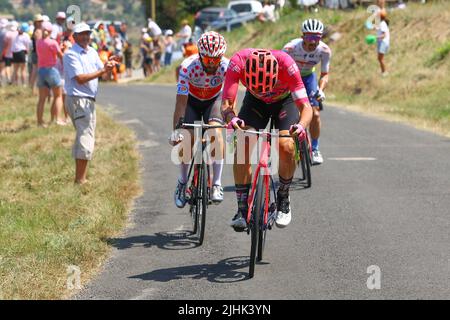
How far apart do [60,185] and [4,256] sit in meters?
4.31

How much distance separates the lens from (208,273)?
8102 mm

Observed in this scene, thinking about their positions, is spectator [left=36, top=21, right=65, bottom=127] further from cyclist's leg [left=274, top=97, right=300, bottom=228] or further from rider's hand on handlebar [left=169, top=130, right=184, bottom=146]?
cyclist's leg [left=274, top=97, right=300, bottom=228]

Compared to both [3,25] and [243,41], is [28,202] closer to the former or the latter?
[3,25]

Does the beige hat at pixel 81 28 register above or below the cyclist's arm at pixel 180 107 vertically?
above

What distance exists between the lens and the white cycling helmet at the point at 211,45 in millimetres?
9141

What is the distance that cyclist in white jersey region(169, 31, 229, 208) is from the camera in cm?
958

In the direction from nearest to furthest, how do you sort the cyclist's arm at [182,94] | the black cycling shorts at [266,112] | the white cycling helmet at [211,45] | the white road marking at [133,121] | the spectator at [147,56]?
the black cycling shorts at [266,112], the white cycling helmet at [211,45], the cyclist's arm at [182,94], the white road marking at [133,121], the spectator at [147,56]

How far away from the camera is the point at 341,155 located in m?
15.3

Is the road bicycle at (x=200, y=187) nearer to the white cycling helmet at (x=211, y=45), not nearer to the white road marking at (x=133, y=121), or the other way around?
the white cycling helmet at (x=211, y=45)

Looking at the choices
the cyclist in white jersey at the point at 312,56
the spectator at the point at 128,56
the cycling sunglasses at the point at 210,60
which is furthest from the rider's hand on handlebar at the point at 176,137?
the spectator at the point at 128,56

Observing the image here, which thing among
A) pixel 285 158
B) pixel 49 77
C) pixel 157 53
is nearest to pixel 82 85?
pixel 285 158

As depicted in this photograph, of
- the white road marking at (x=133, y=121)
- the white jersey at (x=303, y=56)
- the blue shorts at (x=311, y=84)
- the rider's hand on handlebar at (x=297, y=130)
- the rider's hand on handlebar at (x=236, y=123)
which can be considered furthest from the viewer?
the white road marking at (x=133, y=121)
